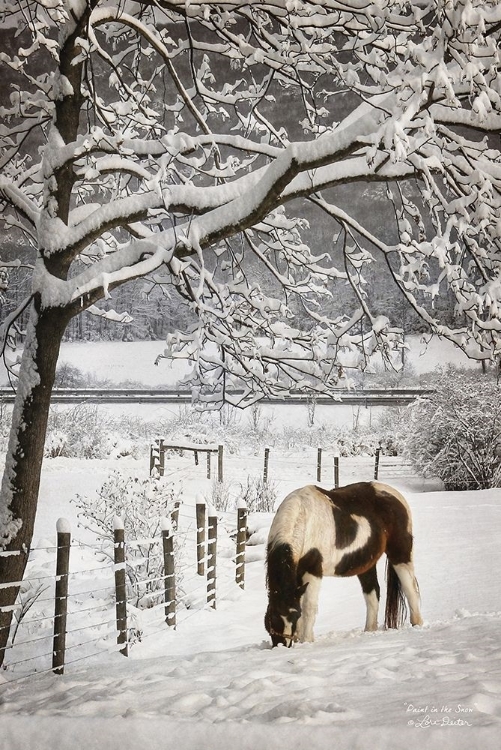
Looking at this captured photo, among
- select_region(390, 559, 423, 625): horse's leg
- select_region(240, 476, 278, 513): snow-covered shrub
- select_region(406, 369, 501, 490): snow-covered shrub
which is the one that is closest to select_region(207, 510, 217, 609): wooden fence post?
select_region(390, 559, 423, 625): horse's leg

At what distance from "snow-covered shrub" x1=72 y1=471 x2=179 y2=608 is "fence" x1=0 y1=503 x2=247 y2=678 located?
0.19 feet

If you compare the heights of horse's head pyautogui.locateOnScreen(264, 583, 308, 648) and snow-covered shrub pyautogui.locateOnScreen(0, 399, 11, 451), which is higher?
snow-covered shrub pyautogui.locateOnScreen(0, 399, 11, 451)

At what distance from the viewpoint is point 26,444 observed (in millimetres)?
4406

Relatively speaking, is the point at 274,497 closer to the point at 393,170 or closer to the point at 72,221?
the point at 72,221

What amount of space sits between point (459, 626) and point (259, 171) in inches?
131

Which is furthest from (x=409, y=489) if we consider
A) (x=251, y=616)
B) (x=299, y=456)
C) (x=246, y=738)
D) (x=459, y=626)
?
(x=246, y=738)

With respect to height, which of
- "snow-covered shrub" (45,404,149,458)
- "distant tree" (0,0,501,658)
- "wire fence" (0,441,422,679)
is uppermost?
"distant tree" (0,0,501,658)

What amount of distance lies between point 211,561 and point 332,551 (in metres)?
2.89

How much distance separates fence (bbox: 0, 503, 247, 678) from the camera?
182 inches

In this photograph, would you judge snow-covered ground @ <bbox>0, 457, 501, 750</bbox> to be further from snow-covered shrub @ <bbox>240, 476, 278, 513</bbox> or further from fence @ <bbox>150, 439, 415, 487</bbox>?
fence @ <bbox>150, 439, 415, 487</bbox>

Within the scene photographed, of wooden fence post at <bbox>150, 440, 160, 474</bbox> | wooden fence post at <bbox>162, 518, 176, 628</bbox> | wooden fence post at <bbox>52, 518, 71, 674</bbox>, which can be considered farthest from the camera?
wooden fence post at <bbox>150, 440, 160, 474</bbox>

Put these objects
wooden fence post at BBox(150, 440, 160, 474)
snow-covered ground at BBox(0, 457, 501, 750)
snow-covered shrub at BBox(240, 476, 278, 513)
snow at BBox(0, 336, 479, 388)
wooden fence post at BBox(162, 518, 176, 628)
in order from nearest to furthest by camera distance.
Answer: snow-covered ground at BBox(0, 457, 501, 750) → wooden fence post at BBox(162, 518, 176, 628) → snow-covered shrub at BBox(240, 476, 278, 513) → wooden fence post at BBox(150, 440, 160, 474) → snow at BBox(0, 336, 479, 388)

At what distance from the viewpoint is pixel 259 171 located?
4.30 meters

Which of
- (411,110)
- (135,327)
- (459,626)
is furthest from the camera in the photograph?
(135,327)
